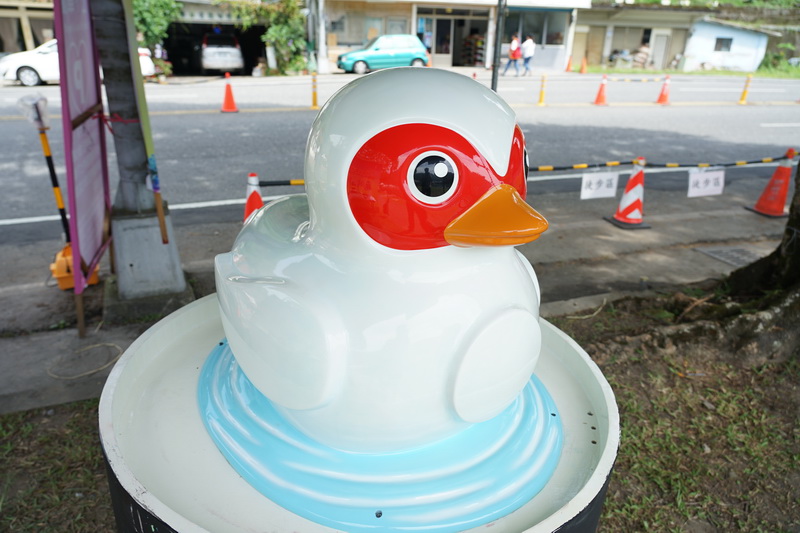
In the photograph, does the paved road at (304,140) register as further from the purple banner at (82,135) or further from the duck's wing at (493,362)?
the duck's wing at (493,362)

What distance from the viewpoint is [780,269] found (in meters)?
4.10

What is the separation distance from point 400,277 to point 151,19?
1985 cm

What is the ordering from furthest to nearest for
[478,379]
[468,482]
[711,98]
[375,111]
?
[711,98], [468,482], [478,379], [375,111]

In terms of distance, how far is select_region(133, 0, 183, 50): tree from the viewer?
18.1m

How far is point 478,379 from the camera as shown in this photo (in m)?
1.67

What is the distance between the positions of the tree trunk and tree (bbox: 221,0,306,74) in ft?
60.5

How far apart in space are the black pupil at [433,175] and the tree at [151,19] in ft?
64.5

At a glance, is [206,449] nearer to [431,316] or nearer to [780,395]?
[431,316]

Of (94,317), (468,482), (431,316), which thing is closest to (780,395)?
(468,482)

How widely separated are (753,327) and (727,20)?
30.3 metres

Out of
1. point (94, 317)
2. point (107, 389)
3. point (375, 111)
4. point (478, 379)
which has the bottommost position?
point (94, 317)

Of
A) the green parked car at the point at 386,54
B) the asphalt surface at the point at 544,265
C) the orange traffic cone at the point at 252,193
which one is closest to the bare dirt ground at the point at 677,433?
the asphalt surface at the point at 544,265

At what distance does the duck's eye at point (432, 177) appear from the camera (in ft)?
4.92

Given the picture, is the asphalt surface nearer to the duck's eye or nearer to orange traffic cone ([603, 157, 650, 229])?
orange traffic cone ([603, 157, 650, 229])
